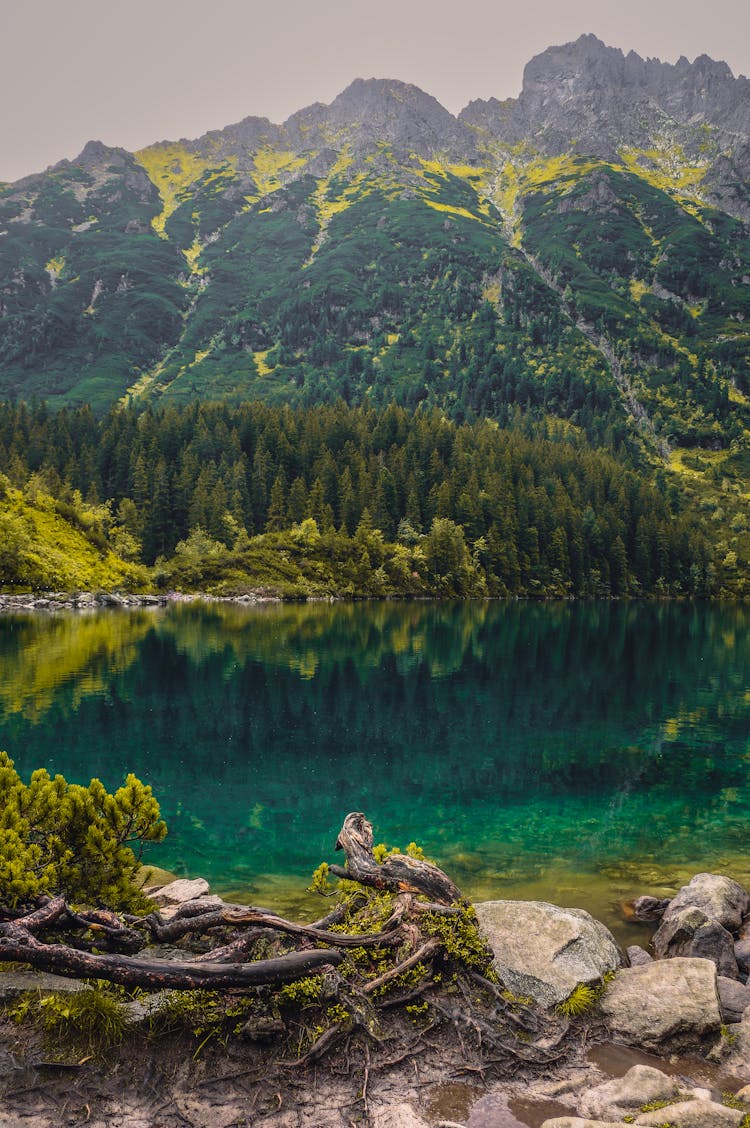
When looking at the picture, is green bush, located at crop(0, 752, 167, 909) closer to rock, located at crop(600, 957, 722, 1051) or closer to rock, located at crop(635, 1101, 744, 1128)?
rock, located at crop(635, 1101, 744, 1128)

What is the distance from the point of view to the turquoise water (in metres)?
20.2

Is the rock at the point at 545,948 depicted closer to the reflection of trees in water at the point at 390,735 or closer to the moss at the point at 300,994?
the moss at the point at 300,994

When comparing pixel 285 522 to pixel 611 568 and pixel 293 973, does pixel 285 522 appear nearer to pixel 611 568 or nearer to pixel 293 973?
pixel 611 568

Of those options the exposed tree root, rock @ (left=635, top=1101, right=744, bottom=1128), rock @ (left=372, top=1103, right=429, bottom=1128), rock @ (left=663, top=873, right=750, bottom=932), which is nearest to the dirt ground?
rock @ (left=372, top=1103, right=429, bottom=1128)

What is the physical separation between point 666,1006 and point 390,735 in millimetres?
23974

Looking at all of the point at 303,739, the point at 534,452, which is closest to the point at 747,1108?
the point at 303,739

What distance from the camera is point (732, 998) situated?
12000 millimetres

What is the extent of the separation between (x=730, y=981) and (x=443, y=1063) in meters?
6.65

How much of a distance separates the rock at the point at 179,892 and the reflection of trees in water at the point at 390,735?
3622 millimetres

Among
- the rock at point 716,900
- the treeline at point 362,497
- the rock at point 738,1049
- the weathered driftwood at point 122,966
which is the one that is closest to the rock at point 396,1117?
the weathered driftwood at point 122,966

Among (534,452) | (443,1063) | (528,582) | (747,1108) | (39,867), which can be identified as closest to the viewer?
(747,1108)

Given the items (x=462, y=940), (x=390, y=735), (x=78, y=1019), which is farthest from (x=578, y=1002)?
(x=390, y=735)

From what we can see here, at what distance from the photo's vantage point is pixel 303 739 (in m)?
32.8

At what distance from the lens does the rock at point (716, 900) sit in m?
15.4
